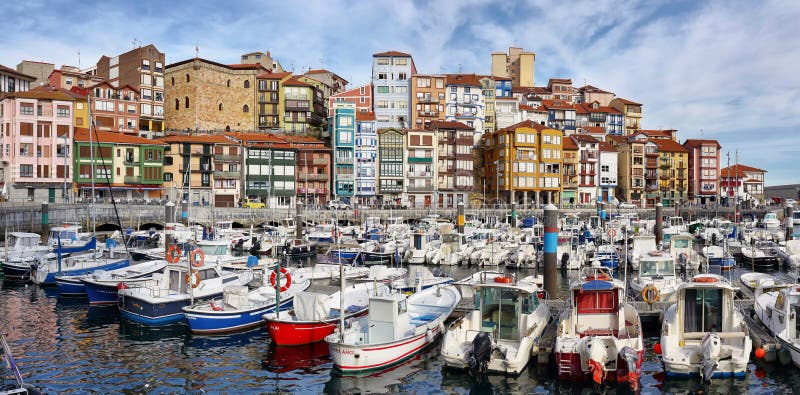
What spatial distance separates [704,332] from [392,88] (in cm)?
9626

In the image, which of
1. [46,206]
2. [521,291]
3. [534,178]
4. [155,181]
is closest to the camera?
[521,291]

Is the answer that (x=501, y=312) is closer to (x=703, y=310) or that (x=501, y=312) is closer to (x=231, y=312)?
(x=703, y=310)

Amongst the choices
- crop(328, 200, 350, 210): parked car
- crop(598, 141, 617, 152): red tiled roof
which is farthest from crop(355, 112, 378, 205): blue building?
crop(598, 141, 617, 152): red tiled roof

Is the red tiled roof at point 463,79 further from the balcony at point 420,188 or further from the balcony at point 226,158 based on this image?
the balcony at point 226,158

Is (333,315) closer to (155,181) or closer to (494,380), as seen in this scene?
(494,380)

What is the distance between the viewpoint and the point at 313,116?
4530 inches

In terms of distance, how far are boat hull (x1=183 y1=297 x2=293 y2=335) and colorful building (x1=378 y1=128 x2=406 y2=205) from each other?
240 ft

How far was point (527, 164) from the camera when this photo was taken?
103188 millimetres

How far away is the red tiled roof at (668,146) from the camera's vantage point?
122169 millimetres

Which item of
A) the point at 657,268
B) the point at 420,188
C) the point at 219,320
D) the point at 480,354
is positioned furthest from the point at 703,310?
Result: the point at 420,188

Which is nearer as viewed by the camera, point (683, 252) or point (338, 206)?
point (683, 252)

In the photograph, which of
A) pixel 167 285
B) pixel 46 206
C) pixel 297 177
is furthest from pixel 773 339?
pixel 297 177

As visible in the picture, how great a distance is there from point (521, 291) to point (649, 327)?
882cm

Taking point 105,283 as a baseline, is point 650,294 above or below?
above
